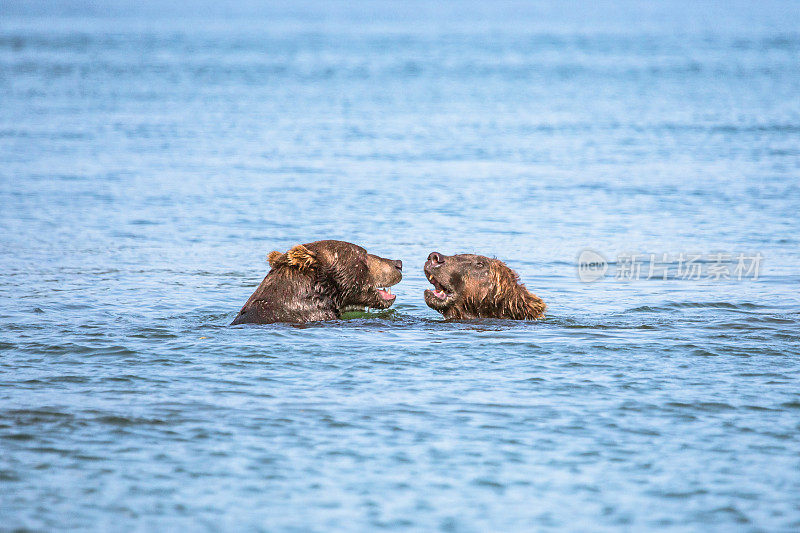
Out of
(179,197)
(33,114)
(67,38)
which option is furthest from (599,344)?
(67,38)

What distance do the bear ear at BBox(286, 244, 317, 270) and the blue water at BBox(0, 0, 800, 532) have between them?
712 mm

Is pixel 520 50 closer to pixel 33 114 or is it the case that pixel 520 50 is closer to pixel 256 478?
pixel 33 114

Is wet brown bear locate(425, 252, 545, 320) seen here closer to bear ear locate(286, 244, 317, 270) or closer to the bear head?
the bear head

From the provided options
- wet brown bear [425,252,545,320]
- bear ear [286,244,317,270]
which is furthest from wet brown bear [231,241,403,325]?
wet brown bear [425,252,545,320]

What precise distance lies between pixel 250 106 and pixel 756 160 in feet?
68.8

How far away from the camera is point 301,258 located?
11.3 meters

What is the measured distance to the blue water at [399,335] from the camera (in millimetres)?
7363

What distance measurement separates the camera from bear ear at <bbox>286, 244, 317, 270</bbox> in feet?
37.1

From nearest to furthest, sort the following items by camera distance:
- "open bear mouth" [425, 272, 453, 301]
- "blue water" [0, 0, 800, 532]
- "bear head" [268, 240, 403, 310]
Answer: "blue water" [0, 0, 800, 532], "bear head" [268, 240, 403, 310], "open bear mouth" [425, 272, 453, 301]

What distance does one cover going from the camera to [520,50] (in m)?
78.8

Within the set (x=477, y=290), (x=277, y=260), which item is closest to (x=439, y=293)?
(x=477, y=290)

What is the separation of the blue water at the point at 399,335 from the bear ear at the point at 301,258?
712 mm

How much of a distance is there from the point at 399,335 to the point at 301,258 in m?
1.34

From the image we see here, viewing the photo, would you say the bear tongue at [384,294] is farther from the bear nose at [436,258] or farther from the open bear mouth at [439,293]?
the bear nose at [436,258]
